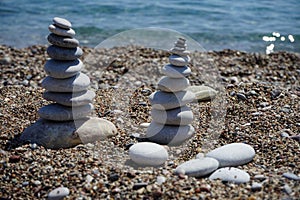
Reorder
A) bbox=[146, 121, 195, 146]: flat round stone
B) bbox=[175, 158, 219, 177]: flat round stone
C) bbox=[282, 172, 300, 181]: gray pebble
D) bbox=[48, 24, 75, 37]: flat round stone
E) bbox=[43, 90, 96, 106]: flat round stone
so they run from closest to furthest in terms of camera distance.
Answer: bbox=[282, 172, 300, 181]: gray pebble
bbox=[175, 158, 219, 177]: flat round stone
bbox=[48, 24, 75, 37]: flat round stone
bbox=[43, 90, 96, 106]: flat round stone
bbox=[146, 121, 195, 146]: flat round stone

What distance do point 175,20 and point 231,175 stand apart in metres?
10.3

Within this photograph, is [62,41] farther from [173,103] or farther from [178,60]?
[173,103]

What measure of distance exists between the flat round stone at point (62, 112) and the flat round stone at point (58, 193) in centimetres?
120

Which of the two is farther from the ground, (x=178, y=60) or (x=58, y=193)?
(x=178, y=60)

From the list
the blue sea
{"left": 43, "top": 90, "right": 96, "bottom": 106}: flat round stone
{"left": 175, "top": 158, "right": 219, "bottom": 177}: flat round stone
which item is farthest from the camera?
the blue sea

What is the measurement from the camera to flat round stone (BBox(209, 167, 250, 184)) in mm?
4402

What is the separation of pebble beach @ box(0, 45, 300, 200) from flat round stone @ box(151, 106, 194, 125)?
0.31m

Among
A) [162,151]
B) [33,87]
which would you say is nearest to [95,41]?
[33,87]

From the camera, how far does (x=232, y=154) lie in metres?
4.89

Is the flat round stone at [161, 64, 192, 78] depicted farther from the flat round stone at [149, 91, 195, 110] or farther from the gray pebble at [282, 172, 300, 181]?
the gray pebble at [282, 172, 300, 181]

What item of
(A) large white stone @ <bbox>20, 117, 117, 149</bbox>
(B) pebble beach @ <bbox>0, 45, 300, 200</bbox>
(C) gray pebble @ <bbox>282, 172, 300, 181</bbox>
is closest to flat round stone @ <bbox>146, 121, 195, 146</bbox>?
(B) pebble beach @ <bbox>0, 45, 300, 200</bbox>

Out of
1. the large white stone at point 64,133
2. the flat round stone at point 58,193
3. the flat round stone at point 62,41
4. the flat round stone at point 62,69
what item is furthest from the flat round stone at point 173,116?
the flat round stone at point 58,193

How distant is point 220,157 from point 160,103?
0.97 m

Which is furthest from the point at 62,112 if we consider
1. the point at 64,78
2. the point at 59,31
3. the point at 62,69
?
the point at 59,31
